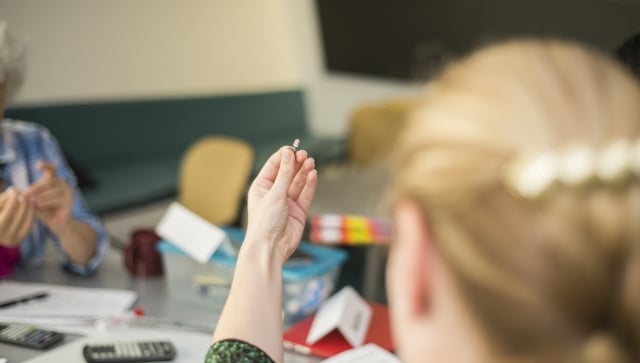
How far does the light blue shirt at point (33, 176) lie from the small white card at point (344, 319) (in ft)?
2.34

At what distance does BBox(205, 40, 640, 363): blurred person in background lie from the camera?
54cm

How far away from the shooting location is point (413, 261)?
63cm

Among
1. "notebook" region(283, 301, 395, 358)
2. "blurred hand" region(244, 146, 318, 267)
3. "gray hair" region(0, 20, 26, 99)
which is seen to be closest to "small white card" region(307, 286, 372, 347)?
"notebook" region(283, 301, 395, 358)

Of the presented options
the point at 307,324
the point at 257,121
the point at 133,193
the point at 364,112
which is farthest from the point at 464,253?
the point at 257,121

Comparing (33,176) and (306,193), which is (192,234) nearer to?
(306,193)

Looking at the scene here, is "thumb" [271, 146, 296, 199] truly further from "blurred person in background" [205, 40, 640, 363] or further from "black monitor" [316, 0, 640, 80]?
"black monitor" [316, 0, 640, 80]

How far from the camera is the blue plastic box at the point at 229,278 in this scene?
55.6 inches

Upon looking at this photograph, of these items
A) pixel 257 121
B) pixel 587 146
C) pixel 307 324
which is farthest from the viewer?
pixel 257 121

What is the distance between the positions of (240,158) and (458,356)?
2406mm

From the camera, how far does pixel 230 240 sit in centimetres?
156

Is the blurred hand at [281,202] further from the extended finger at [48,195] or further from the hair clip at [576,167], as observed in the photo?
the extended finger at [48,195]

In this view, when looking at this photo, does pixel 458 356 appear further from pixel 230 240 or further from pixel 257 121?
pixel 257 121

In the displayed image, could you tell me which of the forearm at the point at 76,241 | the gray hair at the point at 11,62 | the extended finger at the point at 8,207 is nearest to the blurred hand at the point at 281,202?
the extended finger at the point at 8,207

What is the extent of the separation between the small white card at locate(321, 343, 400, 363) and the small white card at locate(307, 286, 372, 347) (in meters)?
0.06
